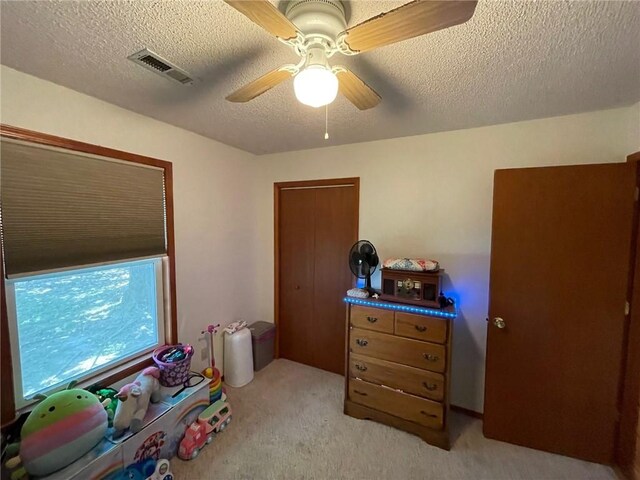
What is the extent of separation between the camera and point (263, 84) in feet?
3.83

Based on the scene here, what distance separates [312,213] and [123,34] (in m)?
2.03

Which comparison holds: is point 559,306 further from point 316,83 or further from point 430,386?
point 316,83

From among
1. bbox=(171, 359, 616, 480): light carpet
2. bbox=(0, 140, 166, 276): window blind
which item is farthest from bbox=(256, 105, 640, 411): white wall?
bbox=(0, 140, 166, 276): window blind

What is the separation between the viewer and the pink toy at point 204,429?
6.00ft

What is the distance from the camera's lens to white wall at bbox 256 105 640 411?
6.21 ft

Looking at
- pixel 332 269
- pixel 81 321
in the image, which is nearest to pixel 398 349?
pixel 332 269

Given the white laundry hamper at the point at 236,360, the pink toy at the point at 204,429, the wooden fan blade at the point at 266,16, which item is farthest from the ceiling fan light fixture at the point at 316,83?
the white laundry hamper at the point at 236,360

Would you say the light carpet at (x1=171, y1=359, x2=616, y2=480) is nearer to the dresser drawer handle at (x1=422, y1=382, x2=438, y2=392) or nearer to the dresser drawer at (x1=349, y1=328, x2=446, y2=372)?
the dresser drawer handle at (x1=422, y1=382, x2=438, y2=392)

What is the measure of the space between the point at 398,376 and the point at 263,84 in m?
2.07

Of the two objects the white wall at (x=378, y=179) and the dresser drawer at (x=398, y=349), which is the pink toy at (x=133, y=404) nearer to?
the white wall at (x=378, y=179)

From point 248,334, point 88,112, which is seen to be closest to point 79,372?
point 248,334

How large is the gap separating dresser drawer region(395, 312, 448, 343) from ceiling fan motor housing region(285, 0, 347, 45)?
5.71 feet

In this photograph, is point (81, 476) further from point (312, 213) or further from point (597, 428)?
Answer: point (597, 428)

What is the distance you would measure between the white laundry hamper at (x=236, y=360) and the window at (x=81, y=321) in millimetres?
642
